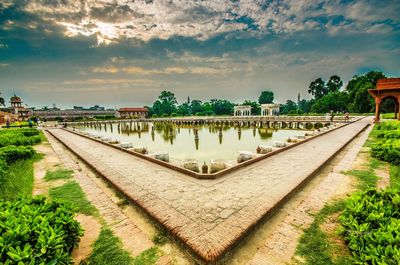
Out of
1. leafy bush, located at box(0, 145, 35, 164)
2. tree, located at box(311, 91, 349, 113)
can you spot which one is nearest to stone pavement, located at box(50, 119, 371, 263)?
leafy bush, located at box(0, 145, 35, 164)

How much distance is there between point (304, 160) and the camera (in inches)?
314

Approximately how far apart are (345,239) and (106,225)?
4235 mm

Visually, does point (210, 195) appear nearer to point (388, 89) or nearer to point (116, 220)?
point (116, 220)

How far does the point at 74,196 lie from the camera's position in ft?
16.9

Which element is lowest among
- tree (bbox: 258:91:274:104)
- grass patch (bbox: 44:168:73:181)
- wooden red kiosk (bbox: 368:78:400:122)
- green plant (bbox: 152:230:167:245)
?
green plant (bbox: 152:230:167:245)

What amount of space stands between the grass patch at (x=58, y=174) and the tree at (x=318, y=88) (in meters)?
90.5

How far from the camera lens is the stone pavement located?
11.1 ft

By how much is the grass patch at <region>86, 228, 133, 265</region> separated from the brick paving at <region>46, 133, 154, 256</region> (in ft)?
0.32

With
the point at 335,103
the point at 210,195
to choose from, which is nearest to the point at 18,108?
the point at 210,195

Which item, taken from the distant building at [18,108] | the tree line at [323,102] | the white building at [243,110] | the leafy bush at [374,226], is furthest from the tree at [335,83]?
the distant building at [18,108]

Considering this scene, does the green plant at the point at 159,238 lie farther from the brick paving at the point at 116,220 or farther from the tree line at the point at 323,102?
the tree line at the point at 323,102

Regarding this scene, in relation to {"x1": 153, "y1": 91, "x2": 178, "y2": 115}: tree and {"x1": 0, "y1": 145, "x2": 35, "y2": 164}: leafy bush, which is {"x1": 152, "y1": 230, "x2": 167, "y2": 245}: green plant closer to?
{"x1": 0, "y1": 145, "x2": 35, "y2": 164}: leafy bush

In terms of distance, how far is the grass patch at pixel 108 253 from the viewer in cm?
291

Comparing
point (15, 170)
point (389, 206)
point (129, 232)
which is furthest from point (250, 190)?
point (15, 170)
